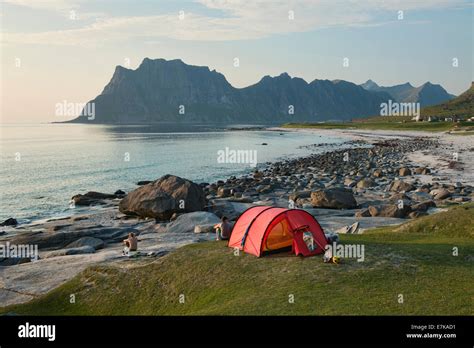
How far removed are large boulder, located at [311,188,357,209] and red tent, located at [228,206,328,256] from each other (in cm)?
1761

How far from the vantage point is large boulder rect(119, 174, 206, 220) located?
118 ft

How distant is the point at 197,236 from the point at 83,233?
899cm

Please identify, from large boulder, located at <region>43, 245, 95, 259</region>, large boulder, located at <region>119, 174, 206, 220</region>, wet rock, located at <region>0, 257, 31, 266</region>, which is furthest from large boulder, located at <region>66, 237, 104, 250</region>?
large boulder, located at <region>119, 174, 206, 220</region>

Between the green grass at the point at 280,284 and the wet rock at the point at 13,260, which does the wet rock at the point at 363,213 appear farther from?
the wet rock at the point at 13,260

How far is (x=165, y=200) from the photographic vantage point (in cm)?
3634

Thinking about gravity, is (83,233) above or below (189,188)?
below

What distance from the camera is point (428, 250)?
742 inches

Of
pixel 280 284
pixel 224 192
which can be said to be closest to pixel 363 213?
pixel 224 192

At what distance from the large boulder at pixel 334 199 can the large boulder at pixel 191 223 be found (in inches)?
417

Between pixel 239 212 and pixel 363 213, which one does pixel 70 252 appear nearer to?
pixel 239 212
